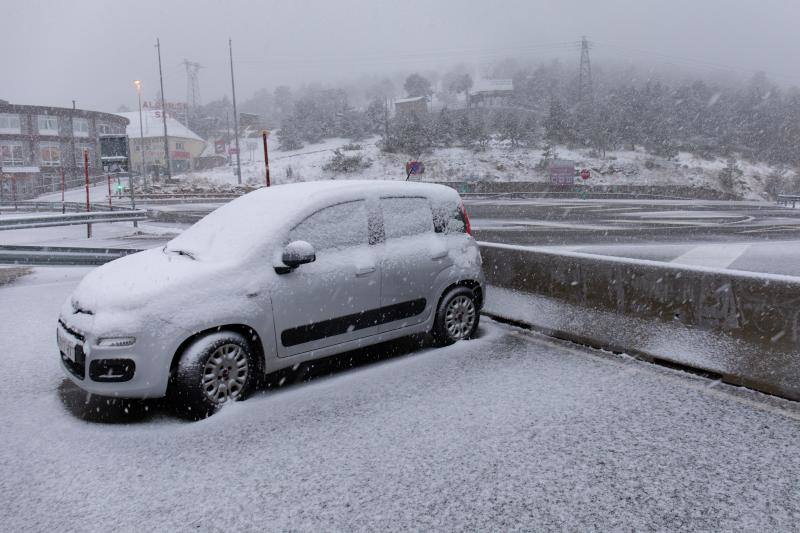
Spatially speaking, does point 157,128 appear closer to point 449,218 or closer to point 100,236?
point 100,236

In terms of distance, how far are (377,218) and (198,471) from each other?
2883 millimetres

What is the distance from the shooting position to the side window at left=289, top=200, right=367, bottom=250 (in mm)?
5266

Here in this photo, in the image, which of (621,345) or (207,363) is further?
(621,345)

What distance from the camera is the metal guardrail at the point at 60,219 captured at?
41.9 feet

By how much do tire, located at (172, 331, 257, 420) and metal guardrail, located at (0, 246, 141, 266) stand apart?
5983 millimetres

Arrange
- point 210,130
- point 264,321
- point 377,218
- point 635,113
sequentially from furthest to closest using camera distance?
point 210,130 → point 635,113 → point 377,218 → point 264,321

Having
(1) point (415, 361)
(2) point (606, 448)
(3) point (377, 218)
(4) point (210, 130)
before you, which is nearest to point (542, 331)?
(1) point (415, 361)

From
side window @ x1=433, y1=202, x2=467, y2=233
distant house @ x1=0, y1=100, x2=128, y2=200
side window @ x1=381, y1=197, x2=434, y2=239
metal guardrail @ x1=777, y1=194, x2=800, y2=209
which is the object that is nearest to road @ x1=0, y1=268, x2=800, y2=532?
side window @ x1=381, y1=197, x2=434, y2=239

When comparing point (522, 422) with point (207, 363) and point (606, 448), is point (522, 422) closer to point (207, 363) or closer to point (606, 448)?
point (606, 448)

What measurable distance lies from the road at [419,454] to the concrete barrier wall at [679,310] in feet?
0.94

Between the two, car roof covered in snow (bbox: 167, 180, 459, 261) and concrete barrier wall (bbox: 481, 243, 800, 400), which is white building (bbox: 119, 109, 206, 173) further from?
concrete barrier wall (bbox: 481, 243, 800, 400)

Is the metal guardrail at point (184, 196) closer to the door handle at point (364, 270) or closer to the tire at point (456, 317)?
the tire at point (456, 317)

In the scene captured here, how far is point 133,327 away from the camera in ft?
14.1

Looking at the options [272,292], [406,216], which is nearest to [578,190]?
[406,216]
